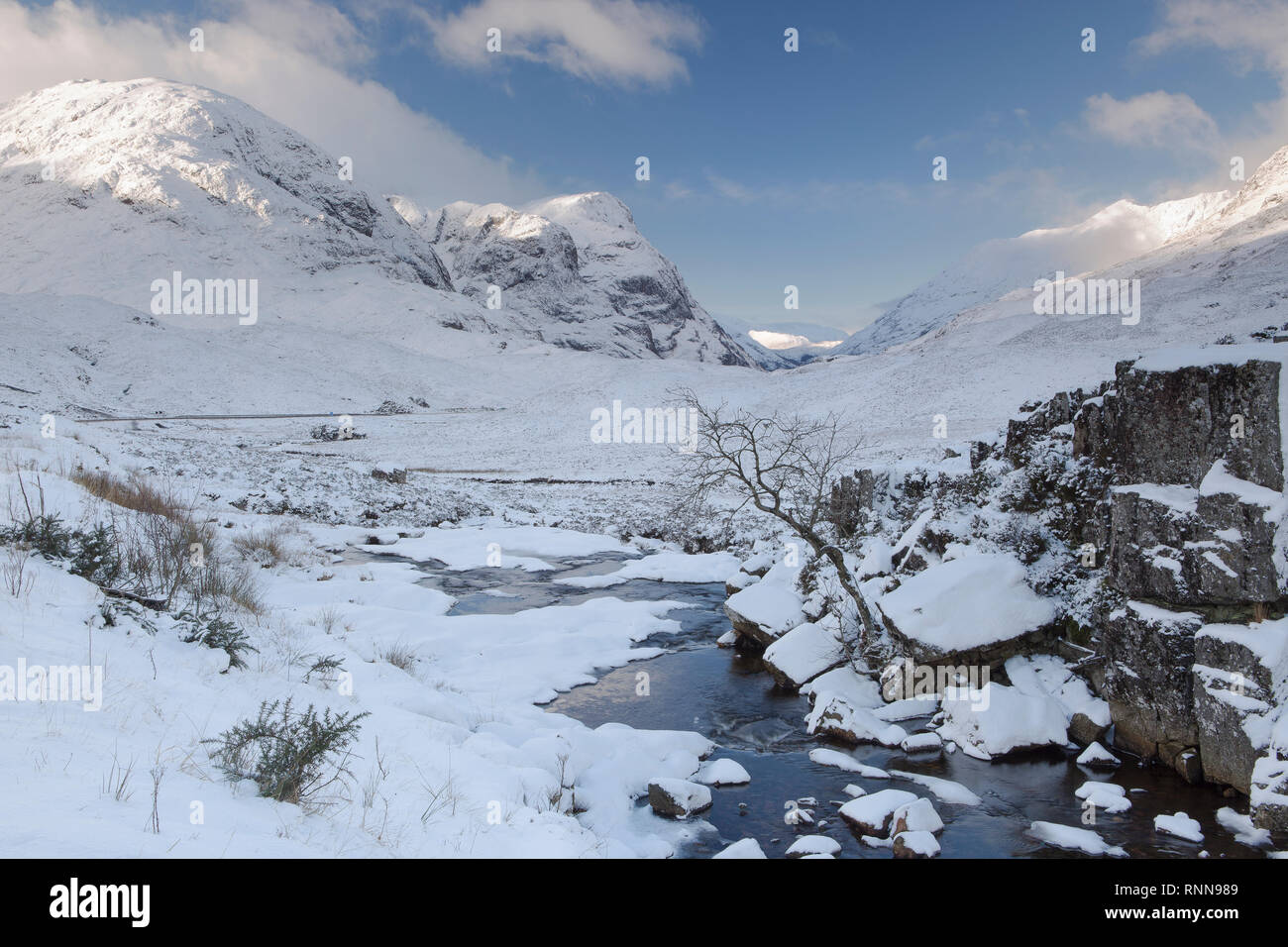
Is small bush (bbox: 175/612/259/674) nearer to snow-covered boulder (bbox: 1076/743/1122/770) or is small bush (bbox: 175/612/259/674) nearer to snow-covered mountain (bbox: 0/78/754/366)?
snow-covered boulder (bbox: 1076/743/1122/770)

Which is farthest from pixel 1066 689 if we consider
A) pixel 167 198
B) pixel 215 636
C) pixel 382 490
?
pixel 167 198

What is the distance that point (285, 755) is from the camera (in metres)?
5.05

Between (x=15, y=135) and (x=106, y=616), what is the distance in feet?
607

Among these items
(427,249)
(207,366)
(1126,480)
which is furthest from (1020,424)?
(427,249)

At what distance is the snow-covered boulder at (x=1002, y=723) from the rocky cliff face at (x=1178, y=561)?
30.3 inches

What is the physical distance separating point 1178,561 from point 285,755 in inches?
394

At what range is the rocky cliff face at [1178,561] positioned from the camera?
7.53 meters

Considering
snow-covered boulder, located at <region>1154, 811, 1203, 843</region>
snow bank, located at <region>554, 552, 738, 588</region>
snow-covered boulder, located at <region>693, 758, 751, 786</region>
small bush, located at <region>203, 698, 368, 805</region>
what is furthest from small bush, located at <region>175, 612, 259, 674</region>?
snow bank, located at <region>554, 552, 738, 588</region>

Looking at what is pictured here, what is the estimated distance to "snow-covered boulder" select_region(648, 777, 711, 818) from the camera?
7.44 m

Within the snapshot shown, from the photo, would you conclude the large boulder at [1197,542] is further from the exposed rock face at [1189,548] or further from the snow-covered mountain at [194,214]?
the snow-covered mountain at [194,214]

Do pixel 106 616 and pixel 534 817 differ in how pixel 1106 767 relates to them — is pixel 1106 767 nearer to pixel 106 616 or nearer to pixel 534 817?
pixel 534 817

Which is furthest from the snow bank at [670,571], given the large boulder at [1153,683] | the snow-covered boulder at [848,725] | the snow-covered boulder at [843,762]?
the large boulder at [1153,683]

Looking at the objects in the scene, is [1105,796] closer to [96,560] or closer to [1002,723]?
[1002,723]

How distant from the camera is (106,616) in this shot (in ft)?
20.2
